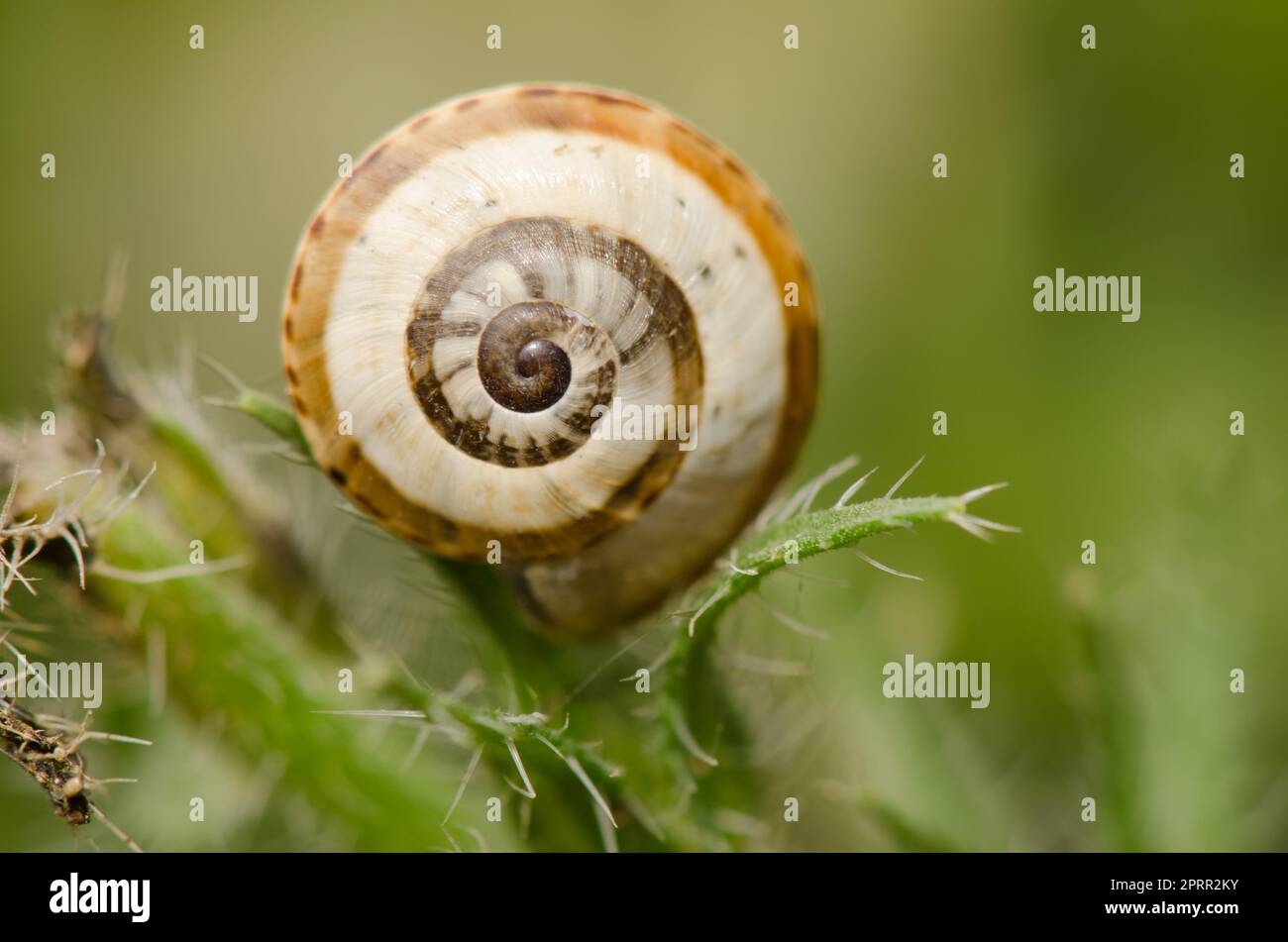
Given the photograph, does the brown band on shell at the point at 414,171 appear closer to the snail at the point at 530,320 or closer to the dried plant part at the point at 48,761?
the snail at the point at 530,320

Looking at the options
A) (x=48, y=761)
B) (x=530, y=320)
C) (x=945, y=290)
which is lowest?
(x=48, y=761)

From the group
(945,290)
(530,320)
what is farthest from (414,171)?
(945,290)

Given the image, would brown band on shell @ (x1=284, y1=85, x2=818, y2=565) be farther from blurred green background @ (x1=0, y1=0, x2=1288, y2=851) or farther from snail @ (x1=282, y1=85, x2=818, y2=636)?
blurred green background @ (x1=0, y1=0, x2=1288, y2=851)

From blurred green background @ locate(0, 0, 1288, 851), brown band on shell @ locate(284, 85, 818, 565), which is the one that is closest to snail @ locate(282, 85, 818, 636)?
brown band on shell @ locate(284, 85, 818, 565)

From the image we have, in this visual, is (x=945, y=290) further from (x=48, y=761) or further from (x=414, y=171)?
(x=48, y=761)

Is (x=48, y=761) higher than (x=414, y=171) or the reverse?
the reverse

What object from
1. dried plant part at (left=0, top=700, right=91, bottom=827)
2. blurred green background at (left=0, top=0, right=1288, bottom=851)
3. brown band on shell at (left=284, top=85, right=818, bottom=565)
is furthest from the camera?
blurred green background at (left=0, top=0, right=1288, bottom=851)
